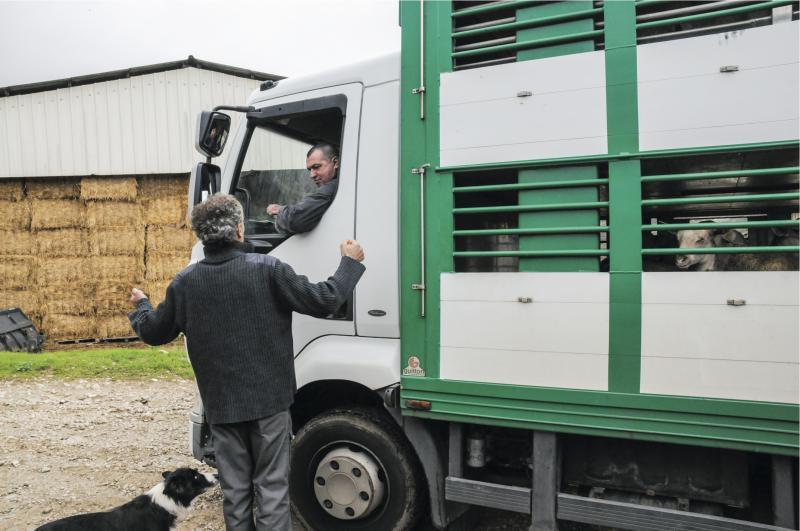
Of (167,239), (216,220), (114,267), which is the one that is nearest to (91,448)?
(216,220)

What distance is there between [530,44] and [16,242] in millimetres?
12997

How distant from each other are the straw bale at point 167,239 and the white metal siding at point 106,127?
1.25 m

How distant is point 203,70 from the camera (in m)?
13.1

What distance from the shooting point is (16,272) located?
1240cm

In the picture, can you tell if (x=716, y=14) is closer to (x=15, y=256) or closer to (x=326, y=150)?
(x=326, y=150)

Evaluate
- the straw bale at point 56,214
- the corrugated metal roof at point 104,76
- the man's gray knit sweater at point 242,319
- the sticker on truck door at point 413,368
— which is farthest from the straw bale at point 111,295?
the sticker on truck door at point 413,368

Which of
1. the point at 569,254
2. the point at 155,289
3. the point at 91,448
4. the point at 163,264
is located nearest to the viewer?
the point at 569,254

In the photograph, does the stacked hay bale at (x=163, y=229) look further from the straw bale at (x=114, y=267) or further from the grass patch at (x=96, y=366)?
the grass patch at (x=96, y=366)

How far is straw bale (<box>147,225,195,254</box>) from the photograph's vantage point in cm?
1251

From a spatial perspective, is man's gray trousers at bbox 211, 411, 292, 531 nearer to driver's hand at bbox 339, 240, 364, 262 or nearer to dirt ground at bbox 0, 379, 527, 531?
driver's hand at bbox 339, 240, 364, 262

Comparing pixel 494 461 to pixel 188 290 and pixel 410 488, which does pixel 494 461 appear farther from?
pixel 188 290

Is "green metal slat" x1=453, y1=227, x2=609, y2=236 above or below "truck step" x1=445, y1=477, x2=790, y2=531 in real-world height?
above

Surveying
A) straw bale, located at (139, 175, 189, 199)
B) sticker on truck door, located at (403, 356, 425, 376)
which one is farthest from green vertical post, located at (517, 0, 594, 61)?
straw bale, located at (139, 175, 189, 199)

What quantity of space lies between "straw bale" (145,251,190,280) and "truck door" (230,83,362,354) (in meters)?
9.27
